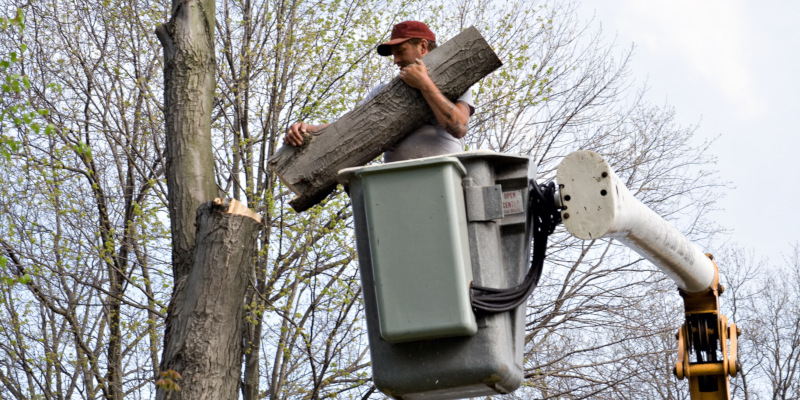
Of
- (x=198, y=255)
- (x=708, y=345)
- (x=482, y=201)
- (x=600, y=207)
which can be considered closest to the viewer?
(x=600, y=207)

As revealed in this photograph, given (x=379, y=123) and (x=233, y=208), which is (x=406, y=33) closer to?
(x=379, y=123)

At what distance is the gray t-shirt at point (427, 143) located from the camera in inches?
183

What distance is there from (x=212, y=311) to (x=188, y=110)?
150 centimetres

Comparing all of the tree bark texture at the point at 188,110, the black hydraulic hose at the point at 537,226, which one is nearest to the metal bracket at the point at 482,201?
the black hydraulic hose at the point at 537,226

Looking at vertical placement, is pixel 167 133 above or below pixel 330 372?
above

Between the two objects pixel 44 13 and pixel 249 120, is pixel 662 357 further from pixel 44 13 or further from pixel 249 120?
pixel 44 13

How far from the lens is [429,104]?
4.56 meters

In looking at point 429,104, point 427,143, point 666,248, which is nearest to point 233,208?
point 427,143

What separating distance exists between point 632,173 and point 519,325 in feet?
30.7

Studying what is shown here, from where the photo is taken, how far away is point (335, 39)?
36.3 ft

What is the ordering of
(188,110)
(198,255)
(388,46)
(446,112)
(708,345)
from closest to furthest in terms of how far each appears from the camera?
1. (446,112)
2. (388,46)
3. (708,345)
4. (198,255)
5. (188,110)

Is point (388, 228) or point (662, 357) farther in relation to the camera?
point (662, 357)

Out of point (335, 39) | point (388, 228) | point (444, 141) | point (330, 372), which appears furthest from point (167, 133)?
point (335, 39)

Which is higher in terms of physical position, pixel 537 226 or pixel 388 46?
pixel 388 46
